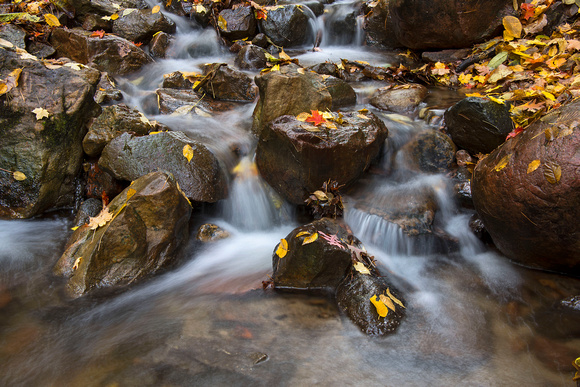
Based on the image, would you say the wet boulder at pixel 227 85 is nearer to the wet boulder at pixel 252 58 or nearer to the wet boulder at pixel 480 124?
the wet boulder at pixel 252 58

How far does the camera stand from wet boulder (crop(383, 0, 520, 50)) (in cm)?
648

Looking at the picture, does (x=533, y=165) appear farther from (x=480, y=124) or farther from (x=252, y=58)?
(x=252, y=58)

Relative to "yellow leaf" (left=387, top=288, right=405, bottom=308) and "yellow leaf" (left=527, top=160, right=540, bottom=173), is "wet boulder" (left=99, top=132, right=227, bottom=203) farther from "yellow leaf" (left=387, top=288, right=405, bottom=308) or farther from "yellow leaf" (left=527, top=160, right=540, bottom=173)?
"yellow leaf" (left=527, top=160, right=540, bottom=173)

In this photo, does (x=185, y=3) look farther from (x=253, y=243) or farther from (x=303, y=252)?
(x=303, y=252)

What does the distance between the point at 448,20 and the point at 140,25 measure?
654 centimetres

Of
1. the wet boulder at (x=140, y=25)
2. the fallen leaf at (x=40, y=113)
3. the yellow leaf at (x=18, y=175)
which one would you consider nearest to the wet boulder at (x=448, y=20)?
the wet boulder at (x=140, y=25)

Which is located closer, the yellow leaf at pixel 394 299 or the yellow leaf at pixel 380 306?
the yellow leaf at pixel 380 306

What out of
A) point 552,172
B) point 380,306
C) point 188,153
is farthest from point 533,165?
point 188,153

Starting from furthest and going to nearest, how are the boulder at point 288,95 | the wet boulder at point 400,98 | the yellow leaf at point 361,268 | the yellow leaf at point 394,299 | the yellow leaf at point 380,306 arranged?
the wet boulder at point 400,98 < the boulder at point 288,95 < the yellow leaf at point 361,268 < the yellow leaf at point 394,299 < the yellow leaf at point 380,306

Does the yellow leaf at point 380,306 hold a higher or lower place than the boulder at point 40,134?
lower

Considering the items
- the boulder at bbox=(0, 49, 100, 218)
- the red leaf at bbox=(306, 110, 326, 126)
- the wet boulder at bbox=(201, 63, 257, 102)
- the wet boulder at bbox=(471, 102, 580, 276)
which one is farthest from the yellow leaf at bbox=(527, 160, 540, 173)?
the boulder at bbox=(0, 49, 100, 218)

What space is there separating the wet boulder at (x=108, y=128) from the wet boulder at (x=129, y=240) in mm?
1214

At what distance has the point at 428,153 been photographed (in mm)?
4883

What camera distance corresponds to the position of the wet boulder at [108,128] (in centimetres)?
437
